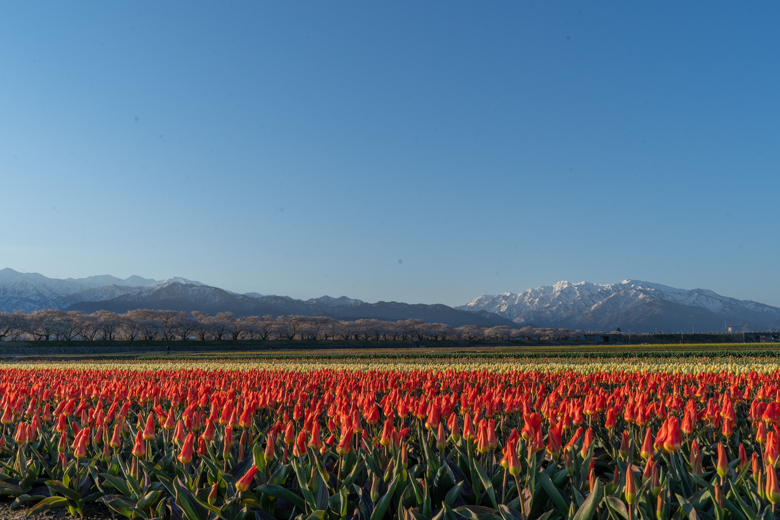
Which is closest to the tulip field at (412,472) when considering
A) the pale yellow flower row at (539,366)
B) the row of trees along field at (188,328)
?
the pale yellow flower row at (539,366)

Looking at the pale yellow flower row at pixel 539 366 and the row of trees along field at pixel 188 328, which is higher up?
the pale yellow flower row at pixel 539 366

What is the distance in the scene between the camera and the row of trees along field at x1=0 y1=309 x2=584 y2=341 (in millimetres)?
90500

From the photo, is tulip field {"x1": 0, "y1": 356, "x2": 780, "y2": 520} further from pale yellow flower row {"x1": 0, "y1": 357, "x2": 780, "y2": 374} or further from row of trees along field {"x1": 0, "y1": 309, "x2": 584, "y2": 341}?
row of trees along field {"x1": 0, "y1": 309, "x2": 584, "y2": 341}

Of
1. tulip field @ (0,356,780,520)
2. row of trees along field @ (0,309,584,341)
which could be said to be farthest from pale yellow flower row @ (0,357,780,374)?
row of trees along field @ (0,309,584,341)

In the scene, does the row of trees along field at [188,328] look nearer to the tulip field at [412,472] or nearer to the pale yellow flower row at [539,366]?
the pale yellow flower row at [539,366]

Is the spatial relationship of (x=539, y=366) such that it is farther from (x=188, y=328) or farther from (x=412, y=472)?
(x=188, y=328)

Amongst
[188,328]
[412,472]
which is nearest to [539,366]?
[412,472]

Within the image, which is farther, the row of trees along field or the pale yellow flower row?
the row of trees along field

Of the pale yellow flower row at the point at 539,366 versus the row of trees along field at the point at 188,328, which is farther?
the row of trees along field at the point at 188,328

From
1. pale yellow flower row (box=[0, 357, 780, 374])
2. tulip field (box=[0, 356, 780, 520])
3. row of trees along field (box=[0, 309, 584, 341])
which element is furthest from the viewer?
row of trees along field (box=[0, 309, 584, 341])

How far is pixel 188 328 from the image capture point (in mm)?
110812

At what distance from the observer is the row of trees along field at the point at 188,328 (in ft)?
297

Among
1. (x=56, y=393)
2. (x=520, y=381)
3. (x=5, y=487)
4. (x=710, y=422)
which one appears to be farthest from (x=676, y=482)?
(x=56, y=393)

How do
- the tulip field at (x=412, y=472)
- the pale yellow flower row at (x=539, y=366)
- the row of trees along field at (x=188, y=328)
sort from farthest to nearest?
the row of trees along field at (x=188, y=328), the pale yellow flower row at (x=539, y=366), the tulip field at (x=412, y=472)
